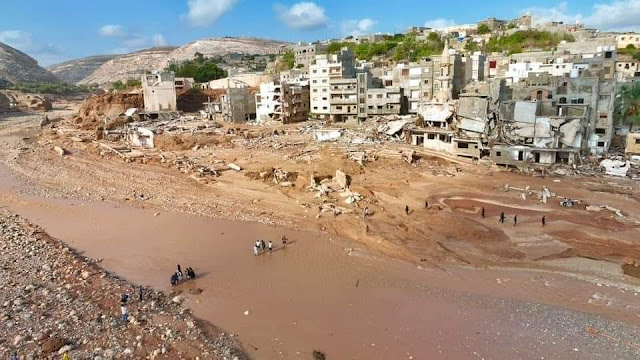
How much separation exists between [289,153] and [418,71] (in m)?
19.3

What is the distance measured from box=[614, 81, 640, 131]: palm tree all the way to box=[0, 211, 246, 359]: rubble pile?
38.3m

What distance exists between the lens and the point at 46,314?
15430 millimetres

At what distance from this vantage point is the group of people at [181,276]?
60.4ft

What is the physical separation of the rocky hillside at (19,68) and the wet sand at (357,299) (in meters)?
178

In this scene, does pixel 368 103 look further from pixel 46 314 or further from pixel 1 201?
pixel 46 314

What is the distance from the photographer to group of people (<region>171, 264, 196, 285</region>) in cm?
1842

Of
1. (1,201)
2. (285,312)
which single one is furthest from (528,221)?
(1,201)

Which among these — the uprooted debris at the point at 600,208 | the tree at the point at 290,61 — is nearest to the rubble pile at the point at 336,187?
the uprooted debris at the point at 600,208

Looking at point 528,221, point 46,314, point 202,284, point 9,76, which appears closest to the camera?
point 46,314

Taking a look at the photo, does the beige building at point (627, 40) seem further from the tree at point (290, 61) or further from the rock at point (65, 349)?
the rock at point (65, 349)

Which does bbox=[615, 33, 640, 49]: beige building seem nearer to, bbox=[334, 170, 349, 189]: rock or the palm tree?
the palm tree

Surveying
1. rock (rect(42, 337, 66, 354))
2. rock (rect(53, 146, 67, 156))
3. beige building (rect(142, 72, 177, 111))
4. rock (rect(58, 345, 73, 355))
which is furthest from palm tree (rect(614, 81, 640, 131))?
beige building (rect(142, 72, 177, 111))

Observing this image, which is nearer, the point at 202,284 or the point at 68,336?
the point at 68,336

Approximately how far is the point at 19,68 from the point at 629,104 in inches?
8227
